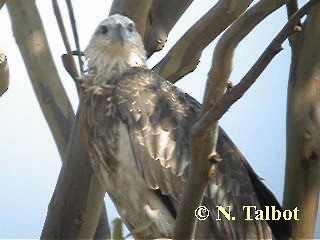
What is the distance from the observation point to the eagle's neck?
18.7 ft

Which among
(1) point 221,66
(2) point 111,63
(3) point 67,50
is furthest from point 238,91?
(2) point 111,63

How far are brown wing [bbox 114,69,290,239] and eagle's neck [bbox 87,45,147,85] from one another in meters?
0.46

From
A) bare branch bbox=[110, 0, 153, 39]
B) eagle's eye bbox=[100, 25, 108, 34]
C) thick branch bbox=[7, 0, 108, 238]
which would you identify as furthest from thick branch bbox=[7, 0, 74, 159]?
bare branch bbox=[110, 0, 153, 39]

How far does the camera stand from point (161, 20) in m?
5.98

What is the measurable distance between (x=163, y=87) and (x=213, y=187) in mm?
703

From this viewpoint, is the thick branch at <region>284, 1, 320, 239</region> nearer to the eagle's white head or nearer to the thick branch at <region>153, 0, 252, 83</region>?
the thick branch at <region>153, 0, 252, 83</region>

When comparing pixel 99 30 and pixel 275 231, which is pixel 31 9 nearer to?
pixel 99 30

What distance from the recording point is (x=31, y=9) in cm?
613

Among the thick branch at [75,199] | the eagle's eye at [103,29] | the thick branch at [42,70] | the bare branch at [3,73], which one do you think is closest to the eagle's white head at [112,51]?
the eagle's eye at [103,29]

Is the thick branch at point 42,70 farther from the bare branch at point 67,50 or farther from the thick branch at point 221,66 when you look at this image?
the thick branch at point 221,66

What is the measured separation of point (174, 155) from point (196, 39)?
103cm

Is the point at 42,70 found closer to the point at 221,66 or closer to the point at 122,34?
the point at 122,34

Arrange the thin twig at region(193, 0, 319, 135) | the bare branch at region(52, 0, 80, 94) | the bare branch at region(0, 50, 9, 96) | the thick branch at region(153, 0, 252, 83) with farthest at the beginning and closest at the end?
1. the thick branch at region(153, 0, 252, 83)
2. the bare branch at region(0, 50, 9, 96)
3. the bare branch at region(52, 0, 80, 94)
4. the thin twig at region(193, 0, 319, 135)

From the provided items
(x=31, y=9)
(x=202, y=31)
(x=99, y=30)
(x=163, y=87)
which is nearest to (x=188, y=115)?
(x=163, y=87)
